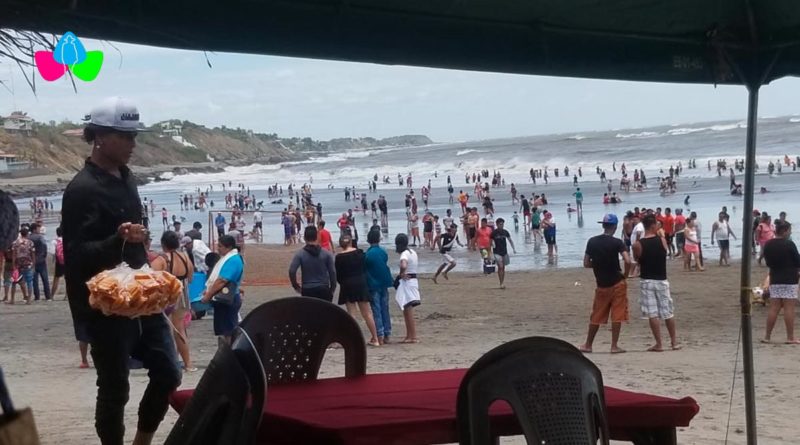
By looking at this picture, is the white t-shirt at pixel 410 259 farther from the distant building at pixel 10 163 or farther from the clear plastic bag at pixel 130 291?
the clear plastic bag at pixel 130 291

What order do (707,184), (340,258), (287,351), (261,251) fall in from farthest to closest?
(707,184) < (261,251) < (340,258) < (287,351)

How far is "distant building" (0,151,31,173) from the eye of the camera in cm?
441

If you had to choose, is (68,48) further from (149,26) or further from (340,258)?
(340,258)

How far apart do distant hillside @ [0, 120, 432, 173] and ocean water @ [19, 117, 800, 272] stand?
9.93 feet

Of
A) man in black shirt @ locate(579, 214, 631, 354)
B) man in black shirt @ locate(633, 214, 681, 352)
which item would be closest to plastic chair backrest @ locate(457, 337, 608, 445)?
man in black shirt @ locate(633, 214, 681, 352)

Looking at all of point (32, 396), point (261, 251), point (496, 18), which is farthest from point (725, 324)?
point (261, 251)

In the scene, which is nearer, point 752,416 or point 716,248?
point 752,416

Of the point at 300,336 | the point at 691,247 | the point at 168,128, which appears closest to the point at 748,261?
the point at 300,336

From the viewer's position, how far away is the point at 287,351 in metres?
3.66

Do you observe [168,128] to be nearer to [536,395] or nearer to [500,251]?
[536,395]

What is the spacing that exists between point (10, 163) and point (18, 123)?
97 centimetres

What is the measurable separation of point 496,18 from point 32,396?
6943 mm

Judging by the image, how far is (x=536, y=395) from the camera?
8.80ft

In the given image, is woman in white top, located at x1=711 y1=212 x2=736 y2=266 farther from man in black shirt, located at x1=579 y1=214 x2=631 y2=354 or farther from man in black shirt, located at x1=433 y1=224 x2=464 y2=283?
man in black shirt, located at x1=579 y1=214 x2=631 y2=354
